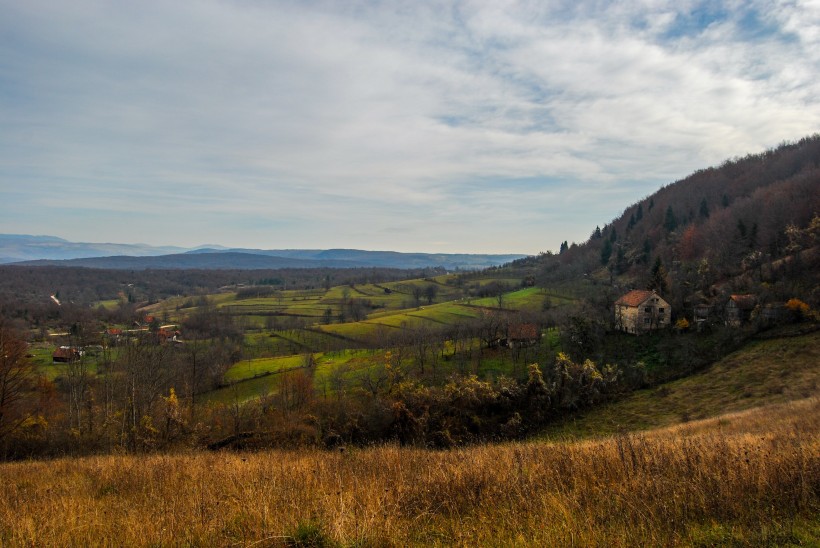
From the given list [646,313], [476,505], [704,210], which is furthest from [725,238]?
[476,505]

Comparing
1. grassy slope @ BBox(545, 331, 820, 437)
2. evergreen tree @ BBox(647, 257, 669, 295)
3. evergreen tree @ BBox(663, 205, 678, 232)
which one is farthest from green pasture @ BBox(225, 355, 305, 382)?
evergreen tree @ BBox(663, 205, 678, 232)

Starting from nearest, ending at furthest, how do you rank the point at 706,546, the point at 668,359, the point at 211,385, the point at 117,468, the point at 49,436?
the point at 706,546, the point at 117,468, the point at 49,436, the point at 668,359, the point at 211,385

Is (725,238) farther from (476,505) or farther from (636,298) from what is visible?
(476,505)

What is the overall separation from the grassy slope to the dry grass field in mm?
24480

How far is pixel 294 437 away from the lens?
21719 millimetres

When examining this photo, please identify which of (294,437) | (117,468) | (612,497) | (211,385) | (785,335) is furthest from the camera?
(211,385)

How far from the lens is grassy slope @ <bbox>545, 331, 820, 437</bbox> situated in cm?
2869

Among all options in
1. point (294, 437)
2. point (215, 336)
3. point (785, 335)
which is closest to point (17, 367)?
point (294, 437)

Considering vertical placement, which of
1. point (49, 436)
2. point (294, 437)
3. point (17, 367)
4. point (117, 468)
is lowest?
point (49, 436)

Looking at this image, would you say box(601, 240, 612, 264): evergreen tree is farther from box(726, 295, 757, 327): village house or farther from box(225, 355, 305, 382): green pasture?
box(225, 355, 305, 382): green pasture

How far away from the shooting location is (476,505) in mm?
6133

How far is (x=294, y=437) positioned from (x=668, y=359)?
128 ft

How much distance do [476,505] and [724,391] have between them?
35.9 m

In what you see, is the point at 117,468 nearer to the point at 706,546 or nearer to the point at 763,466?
the point at 706,546
